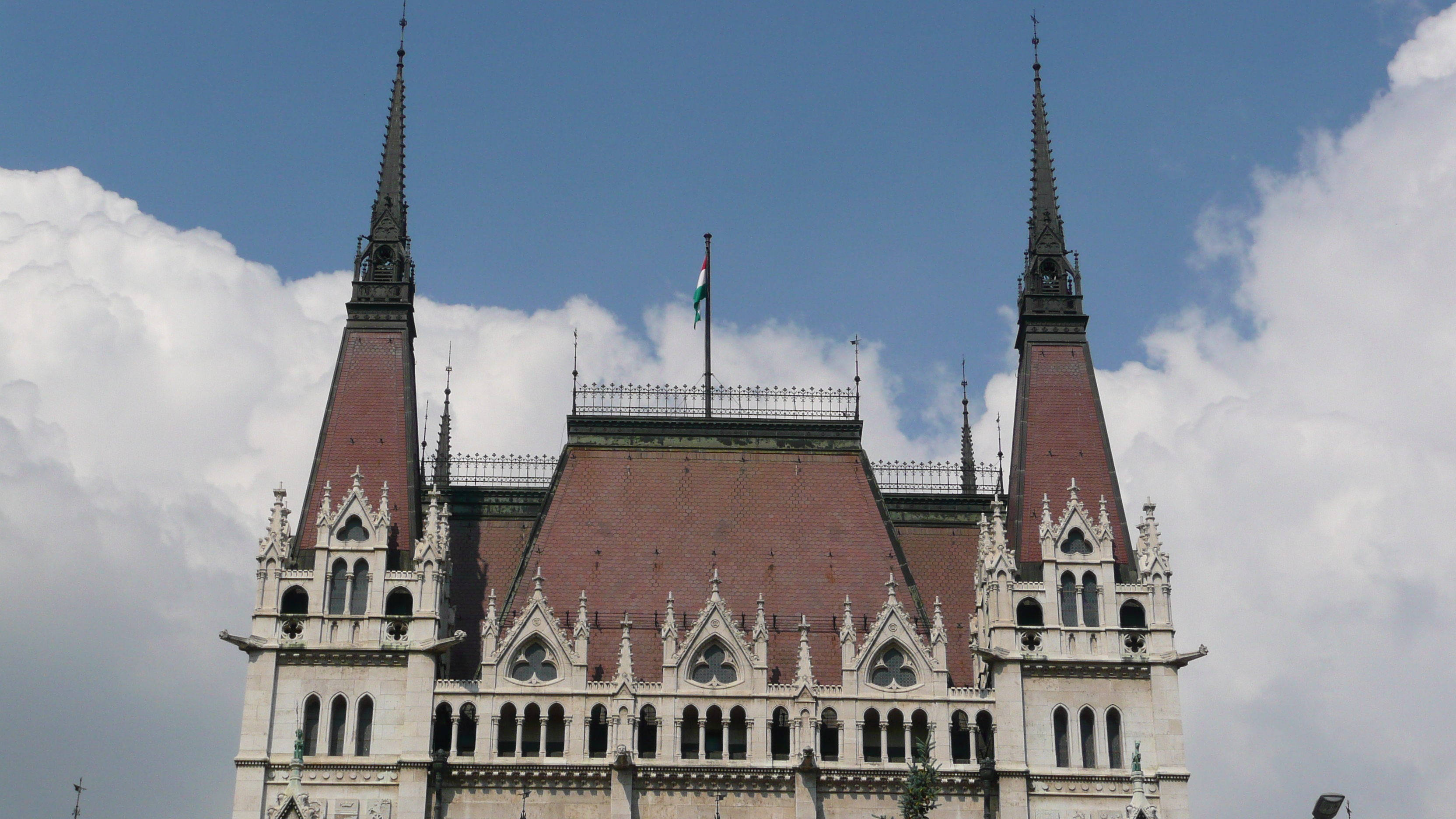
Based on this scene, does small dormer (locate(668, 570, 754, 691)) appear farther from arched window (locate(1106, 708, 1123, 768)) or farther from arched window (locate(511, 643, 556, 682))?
arched window (locate(1106, 708, 1123, 768))

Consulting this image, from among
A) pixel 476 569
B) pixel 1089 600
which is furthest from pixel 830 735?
pixel 476 569

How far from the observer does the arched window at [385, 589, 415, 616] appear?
220 feet

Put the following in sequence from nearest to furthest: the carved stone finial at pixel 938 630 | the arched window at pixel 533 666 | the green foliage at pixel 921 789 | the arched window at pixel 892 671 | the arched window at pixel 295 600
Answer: the green foliage at pixel 921 789, the arched window at pixel 533 666, the arched window at pixel 892 671, the carved stone finial at pixel 938 630, the arched window at pixel 295 600

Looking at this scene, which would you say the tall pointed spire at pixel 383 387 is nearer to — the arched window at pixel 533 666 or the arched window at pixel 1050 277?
the arched window at pixel 533 666

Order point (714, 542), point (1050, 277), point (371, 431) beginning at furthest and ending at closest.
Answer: point (1050, 277) < point (371, 431) < point (714, 542)

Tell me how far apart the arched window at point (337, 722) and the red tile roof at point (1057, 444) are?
25232 millimetres

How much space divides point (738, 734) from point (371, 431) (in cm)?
1857

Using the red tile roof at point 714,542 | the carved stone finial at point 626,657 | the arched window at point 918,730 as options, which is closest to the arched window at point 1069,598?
the red tile roof at point 714,542

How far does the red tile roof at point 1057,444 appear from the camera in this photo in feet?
231

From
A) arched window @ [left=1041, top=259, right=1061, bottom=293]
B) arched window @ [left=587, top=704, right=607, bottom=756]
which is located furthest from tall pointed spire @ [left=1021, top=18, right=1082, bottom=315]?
arched window @ [left=587, top=704, right=607, bottom=756]

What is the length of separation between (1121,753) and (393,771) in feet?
83.4

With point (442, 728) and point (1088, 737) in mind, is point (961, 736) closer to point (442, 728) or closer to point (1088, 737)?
point (1088, 737)

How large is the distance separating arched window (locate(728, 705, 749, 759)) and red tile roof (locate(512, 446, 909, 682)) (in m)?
2.26

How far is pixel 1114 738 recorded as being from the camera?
2596 inches
